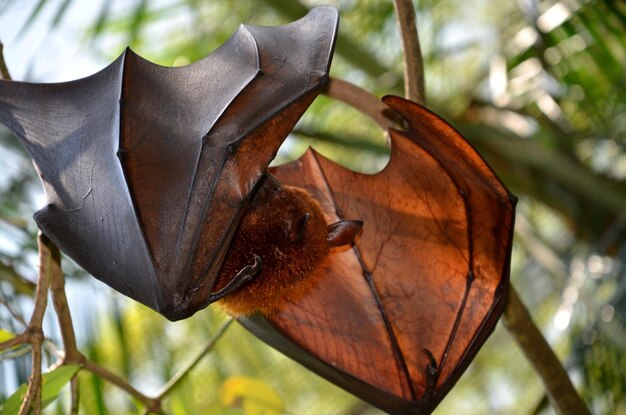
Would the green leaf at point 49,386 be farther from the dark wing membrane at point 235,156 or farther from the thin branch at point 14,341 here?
the dark wing membrane at point 235,156

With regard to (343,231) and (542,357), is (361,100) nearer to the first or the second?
(343,231)

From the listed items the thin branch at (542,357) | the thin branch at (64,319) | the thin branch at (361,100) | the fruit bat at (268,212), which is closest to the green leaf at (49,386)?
the thin branch at (64,319)

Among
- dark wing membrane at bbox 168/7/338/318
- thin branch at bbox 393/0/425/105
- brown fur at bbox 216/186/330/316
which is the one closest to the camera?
dark wing membrane at bbox 168/7/338/318

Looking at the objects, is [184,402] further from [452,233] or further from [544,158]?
[544,158]

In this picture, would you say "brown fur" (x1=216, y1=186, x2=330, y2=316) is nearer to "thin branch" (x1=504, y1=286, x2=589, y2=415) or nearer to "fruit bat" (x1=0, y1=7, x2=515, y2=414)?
"fruit bat" (x1=0, y1=7, x2=515, y2=414)

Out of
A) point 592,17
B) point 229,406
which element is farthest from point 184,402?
point 592,17

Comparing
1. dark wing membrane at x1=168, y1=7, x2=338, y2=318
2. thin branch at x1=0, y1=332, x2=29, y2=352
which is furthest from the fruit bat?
thin branch at x1=0, y1=332, x2=29, y2=352
